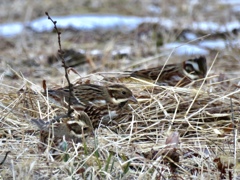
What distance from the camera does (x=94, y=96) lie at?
5750 mm

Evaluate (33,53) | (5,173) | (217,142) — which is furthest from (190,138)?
(33,53)

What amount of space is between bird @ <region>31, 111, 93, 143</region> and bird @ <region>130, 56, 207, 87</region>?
1703mm

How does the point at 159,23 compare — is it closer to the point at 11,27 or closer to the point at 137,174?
the point at 11,27

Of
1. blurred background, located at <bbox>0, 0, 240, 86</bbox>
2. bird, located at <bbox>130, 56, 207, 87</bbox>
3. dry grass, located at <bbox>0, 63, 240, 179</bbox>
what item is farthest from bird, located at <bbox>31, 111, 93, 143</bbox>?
blurred background, located at <bbox>0, 0, 240, 86</bbox>

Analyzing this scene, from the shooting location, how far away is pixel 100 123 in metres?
5.25

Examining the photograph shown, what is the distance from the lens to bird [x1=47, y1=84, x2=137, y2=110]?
225 inches

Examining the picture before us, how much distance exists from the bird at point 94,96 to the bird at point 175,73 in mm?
673

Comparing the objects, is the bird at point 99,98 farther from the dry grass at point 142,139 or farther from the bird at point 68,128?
the bird at point 68,128

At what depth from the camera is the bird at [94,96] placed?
5.70 meters

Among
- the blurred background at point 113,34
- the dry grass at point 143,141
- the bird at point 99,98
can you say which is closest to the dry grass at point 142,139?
the dry grass at point 143,141

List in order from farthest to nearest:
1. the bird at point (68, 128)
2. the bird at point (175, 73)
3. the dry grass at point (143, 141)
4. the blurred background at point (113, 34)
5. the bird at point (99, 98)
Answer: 1. the blurred background at point (113, 34)
2. the bird at point (175, 73)
3. the bird at point (99, 98)
4. the bird at point (68, 128)
5. the dry grass at point (143, 141)

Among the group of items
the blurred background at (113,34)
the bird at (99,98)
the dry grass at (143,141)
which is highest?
the blurred background at (113,34)

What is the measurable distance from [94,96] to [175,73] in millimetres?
1414

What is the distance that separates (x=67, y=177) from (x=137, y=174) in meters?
0.53
